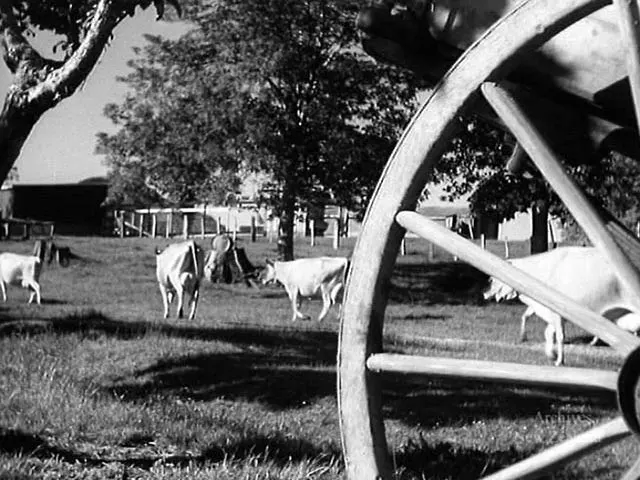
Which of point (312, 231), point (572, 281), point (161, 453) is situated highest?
point (312, 231)

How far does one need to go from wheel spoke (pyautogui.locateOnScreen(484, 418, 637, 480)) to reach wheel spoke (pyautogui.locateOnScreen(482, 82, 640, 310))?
0.26 m

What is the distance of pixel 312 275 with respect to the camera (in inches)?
862

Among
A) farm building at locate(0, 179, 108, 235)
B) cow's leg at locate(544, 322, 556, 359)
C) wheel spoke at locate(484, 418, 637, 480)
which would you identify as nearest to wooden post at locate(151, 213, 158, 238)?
farm building at locate(0, 179, 108, 235)

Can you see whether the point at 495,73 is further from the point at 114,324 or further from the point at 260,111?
the point at 260,111

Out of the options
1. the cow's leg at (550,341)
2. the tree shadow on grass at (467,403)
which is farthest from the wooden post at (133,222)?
the tree shadow on grass at (467,403)

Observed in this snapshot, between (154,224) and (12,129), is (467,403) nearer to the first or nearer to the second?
(12,129)

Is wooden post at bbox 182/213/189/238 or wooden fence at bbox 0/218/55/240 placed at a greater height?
wooden post at bbox 182/213/189/238

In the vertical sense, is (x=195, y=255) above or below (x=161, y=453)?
above

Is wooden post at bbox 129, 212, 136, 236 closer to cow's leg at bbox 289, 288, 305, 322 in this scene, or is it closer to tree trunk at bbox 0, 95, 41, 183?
cow's leg at bbox 289, 288, 305, 322

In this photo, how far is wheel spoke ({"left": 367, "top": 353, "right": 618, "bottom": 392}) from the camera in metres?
2.35

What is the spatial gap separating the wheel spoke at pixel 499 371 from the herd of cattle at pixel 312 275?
8022 millimetres

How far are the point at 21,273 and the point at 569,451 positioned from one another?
20.9 m

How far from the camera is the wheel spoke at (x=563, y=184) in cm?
238

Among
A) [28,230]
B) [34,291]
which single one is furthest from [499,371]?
[28,230]
